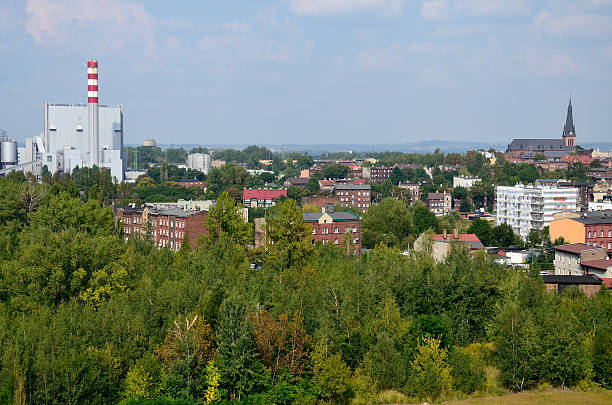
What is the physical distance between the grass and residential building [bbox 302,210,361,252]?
2125cm

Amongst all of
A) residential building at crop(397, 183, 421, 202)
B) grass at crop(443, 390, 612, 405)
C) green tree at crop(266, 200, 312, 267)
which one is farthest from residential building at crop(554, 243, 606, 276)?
residential building at crop(397, 183, 421, 202)

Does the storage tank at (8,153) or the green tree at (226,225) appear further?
the storage tank at (8,153)

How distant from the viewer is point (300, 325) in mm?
22281

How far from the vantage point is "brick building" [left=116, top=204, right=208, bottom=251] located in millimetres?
43375

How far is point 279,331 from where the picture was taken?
69.9 ft

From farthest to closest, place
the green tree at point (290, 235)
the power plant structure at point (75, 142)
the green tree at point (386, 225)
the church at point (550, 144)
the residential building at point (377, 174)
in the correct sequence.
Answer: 1. the church at point (550, 144)
2. the residential building at point (377, 174)
3. the power plant structure at point (75, 142)
4. the green tree at point (386, 225)
5. the green tree at point (290, 235)

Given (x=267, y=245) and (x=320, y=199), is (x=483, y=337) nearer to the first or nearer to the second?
(x=267, y=245)

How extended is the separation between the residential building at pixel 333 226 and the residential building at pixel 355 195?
28.1 m

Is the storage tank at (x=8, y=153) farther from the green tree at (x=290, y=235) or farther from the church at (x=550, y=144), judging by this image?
the church at (x=550, y=144)

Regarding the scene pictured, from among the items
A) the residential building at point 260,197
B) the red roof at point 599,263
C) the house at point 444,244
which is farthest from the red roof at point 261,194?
the red roof at point 599,263

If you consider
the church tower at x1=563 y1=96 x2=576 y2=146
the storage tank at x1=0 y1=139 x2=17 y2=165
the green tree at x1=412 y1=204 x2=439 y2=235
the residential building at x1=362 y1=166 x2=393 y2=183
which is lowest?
the green tree at x1=412 y1=204 x2=439 y2=235

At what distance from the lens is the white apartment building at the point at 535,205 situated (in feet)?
183

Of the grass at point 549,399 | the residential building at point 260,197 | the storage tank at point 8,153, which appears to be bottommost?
the grass at point 549,399

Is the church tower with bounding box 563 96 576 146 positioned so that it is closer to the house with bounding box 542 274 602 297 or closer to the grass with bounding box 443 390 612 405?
the house with bounding box 542 274 602 297
